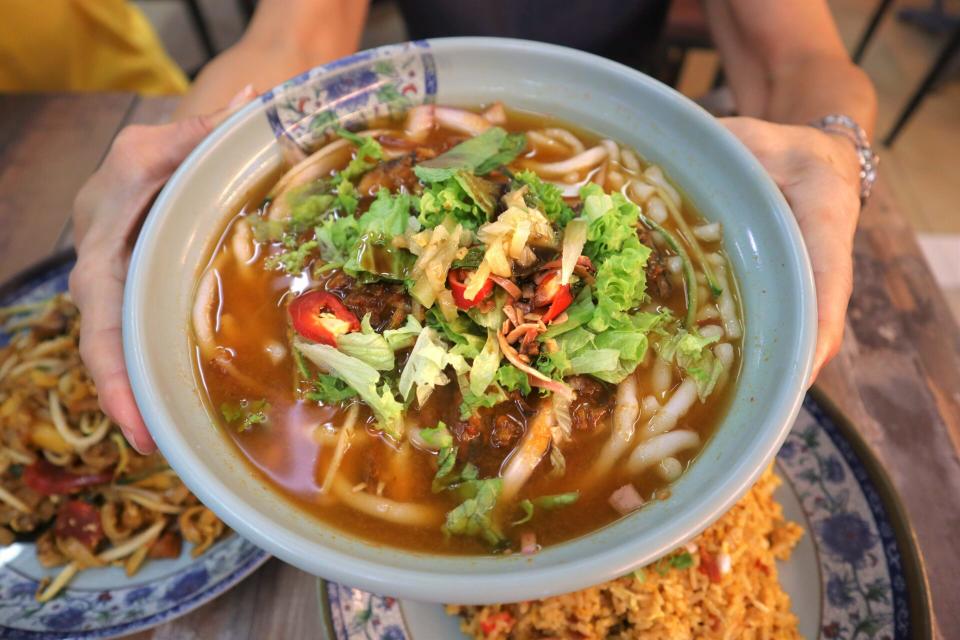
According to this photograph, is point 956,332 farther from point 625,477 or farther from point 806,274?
point 625,477

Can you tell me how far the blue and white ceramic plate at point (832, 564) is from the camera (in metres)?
1.67

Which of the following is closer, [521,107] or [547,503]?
[547,503]

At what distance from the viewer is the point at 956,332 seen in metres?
2.46

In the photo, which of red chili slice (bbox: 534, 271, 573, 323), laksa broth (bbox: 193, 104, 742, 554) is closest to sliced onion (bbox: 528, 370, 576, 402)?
laksa broth (bbox: 193, 104, 742, 554)

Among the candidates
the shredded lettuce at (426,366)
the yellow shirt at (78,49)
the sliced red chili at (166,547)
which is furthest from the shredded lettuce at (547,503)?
the yellow shirt at (78,49)

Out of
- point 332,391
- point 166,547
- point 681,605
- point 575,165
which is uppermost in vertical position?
point 575,165

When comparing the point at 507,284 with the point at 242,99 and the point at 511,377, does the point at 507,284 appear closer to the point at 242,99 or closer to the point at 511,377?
the point at 511,377

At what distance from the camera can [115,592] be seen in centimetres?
191

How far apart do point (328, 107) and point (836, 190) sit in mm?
1466

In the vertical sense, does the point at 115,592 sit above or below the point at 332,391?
below

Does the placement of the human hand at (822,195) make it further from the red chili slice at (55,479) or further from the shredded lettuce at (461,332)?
the red chili slice at (55,479)

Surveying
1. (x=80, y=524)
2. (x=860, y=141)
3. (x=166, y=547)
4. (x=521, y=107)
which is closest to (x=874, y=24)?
(x=860, y=141)

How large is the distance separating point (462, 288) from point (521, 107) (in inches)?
32.0

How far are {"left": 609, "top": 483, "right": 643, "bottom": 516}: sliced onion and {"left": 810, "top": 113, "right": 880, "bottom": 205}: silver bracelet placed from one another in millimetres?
1384
